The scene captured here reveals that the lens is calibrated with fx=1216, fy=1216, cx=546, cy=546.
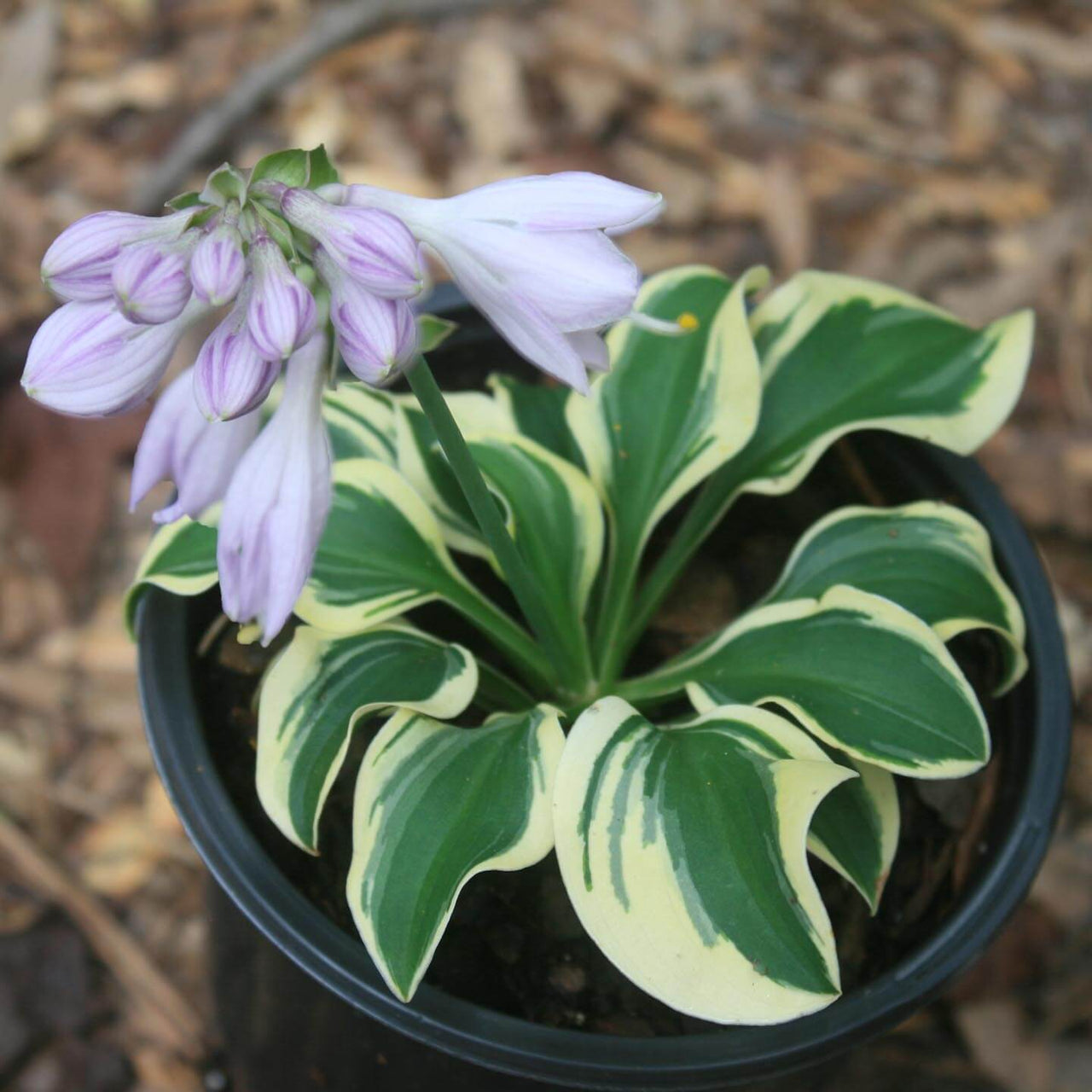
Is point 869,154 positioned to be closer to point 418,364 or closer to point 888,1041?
point 888,1041

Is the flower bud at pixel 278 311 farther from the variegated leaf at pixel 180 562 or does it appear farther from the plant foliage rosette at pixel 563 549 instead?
the variegated leaf at pixel 180 562

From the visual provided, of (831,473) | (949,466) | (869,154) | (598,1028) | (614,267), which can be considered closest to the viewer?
(614,267)

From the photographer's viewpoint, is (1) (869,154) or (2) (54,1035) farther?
(1) (869,154)

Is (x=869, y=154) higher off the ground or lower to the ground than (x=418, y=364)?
lower

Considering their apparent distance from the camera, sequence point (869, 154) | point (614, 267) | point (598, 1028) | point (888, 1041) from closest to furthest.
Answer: point (614, 267), point (598, 1028), point (888, 1041), point (869, 154)

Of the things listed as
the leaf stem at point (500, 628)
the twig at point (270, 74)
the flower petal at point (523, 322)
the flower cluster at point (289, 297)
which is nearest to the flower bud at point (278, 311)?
the flower cluster at point (289, 297)

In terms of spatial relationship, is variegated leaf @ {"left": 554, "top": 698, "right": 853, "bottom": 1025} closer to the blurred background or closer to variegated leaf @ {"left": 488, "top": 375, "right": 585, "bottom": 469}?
variegated leaf @ {"left": 488, "top": 375, "right": 585, "bottom": 469}

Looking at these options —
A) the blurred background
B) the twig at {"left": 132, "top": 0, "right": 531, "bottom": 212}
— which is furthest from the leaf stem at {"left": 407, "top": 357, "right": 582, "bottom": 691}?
the twig at {"left": 132, "top": 0, "right": 531, "bottom": 212}

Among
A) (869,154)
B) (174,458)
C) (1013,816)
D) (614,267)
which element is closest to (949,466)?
(1013,816)
